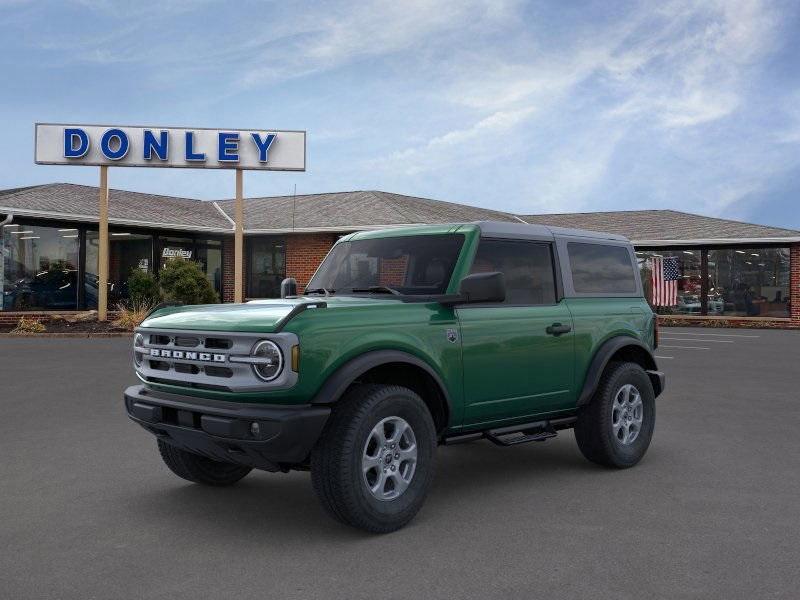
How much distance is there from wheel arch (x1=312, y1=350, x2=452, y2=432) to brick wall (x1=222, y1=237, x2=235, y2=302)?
24.9 metres

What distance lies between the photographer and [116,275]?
26.6 meters

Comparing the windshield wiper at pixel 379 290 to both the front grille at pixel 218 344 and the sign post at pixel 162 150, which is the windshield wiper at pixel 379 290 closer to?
the front grille at pixel 218 344

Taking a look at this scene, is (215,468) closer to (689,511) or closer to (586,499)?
(586,499)

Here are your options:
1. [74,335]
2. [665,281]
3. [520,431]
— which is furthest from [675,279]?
[520,431]

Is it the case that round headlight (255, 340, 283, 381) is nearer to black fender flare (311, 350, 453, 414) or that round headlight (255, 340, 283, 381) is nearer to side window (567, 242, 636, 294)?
black fender flare (311, 350, 453, 414)

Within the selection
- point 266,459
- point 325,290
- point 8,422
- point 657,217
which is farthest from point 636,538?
point 657,217

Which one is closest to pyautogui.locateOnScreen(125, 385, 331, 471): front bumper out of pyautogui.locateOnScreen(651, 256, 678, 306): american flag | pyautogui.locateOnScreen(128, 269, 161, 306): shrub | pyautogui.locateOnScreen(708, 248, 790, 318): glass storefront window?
pyautogui.locateOnScreen(128, 269, 161, 306): shrub

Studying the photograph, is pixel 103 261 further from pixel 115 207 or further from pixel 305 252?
pixel 305 252

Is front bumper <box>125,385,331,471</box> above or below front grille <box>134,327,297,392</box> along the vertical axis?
below

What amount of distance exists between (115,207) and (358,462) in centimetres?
2508

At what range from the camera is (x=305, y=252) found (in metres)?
27.7

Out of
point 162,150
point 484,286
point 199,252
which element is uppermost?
point 162,150

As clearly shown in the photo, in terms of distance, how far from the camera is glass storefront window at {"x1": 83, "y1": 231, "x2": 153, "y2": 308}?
25625mm

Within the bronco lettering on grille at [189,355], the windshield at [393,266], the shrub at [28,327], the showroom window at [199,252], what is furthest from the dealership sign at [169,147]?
the bronco lettering on grille at [189,355]
